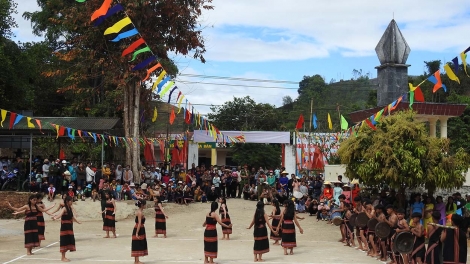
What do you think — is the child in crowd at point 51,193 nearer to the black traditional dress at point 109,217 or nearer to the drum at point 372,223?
the black traditional dress at point 109,217

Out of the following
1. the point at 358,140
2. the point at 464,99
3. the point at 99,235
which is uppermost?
the point at 464,99

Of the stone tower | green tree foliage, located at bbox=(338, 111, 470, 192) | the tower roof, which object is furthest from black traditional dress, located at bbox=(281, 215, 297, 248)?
the tower roof

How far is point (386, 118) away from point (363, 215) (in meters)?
4.41

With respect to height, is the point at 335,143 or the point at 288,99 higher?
the point at 288,99

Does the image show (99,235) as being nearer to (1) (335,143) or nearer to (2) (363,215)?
(2) (363,215)

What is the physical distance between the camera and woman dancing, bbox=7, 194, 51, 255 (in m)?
16.7

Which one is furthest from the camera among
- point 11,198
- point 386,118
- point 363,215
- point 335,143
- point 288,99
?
point 288,99

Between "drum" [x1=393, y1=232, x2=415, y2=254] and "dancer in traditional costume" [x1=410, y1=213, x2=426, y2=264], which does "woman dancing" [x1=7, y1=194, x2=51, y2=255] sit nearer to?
"drum" [x1=393, y1=232, x2=415, y2=254]

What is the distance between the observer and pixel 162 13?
101 feet

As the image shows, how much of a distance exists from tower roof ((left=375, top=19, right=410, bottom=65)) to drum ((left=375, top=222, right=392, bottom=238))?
15.3 meters

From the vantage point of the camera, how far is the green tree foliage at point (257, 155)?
5156 cm

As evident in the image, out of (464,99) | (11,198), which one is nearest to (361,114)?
(11,198)

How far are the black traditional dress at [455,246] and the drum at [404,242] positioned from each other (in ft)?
5.09

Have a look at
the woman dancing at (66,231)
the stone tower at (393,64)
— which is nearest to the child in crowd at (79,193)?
the woman dancing at (66,231)
